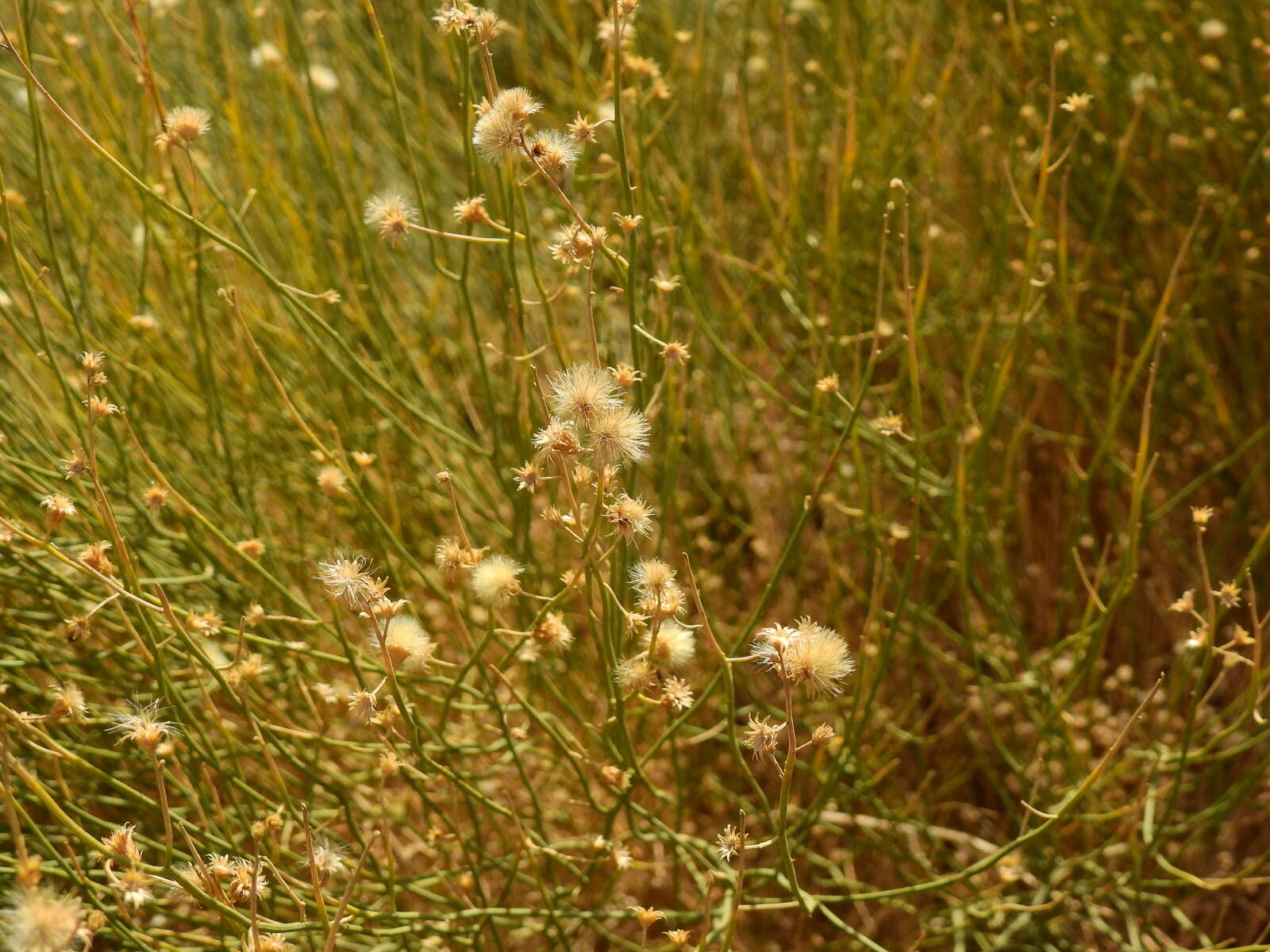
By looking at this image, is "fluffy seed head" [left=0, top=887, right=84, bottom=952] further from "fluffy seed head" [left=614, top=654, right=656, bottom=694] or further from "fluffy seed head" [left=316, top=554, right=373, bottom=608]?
"fluffy seed head" [left=614, top=654, right=656, bottom=694]

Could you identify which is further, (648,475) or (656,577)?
(648,475)


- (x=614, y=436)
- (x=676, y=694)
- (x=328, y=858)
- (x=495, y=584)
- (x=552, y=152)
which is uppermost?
(x=552, y=152)

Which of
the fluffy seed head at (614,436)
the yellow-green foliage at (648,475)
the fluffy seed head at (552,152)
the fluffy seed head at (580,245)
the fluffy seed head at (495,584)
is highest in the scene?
the fluffy seed head at (552,152)

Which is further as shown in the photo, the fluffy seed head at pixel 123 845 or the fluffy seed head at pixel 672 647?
the fluffy seed head at pixel 672 647

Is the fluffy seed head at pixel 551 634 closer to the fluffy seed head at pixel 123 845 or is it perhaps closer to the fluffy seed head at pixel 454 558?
the fluffy seed head at pixel 454 558

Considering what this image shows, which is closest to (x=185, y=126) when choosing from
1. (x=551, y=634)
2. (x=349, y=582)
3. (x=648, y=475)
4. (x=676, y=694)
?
(x=349, y=582)

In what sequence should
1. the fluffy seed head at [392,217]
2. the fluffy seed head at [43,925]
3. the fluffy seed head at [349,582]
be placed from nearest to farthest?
the fluffy seed head at [43,925] < the fluffy seed head at [349,582] < the fluffy seed head at [392,217]

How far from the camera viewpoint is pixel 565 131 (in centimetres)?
220

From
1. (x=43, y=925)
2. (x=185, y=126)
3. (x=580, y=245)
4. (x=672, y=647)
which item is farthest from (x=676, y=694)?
(x=185, y=126)

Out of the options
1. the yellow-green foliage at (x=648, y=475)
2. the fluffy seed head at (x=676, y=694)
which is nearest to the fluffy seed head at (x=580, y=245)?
the yellow-green foliage at (x=648, y=475)

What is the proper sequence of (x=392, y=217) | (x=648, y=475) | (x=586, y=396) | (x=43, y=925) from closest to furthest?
1. (x=43, y=925)
2. (x=586, y=396)
3. (x=392, y=217)
4. (x=648, y=475)

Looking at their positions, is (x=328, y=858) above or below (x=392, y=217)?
below

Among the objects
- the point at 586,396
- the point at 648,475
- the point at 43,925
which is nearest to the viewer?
the point at 43,925

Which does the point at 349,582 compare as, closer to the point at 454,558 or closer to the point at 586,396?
the point at 454,558
